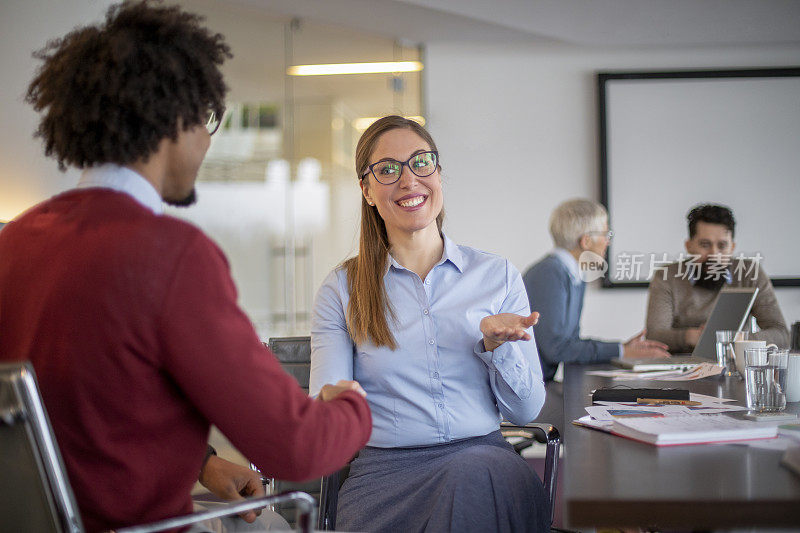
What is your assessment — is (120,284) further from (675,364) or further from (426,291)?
(675,364)

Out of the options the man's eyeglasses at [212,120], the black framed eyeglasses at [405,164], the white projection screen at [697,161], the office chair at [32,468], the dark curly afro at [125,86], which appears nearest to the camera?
the office chair at [32,468]

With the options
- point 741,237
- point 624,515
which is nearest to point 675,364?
point 624,515

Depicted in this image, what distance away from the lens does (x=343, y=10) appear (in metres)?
5.21

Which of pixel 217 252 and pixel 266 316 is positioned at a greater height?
pixel 217 252

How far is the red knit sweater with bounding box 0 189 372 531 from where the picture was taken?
116 cm

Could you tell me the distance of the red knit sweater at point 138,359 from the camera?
1160 mm

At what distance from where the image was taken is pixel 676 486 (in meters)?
1.21

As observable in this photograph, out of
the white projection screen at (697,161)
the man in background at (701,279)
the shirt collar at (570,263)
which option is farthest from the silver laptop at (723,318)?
the white projection screen at (697,161)

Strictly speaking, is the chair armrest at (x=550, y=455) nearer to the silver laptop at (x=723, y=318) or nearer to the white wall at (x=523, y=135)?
the silver laptop at (x=723, y=318)

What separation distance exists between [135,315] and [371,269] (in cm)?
120

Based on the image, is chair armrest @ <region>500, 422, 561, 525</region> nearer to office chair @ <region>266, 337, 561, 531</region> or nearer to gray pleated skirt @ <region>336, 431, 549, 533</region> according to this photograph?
office chair @ <region>266, 337, 561, 531</region>

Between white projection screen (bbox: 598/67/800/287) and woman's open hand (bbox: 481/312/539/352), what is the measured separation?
152 inches

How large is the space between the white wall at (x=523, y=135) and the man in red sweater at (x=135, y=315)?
14.5 feet

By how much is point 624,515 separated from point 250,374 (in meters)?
0.59
